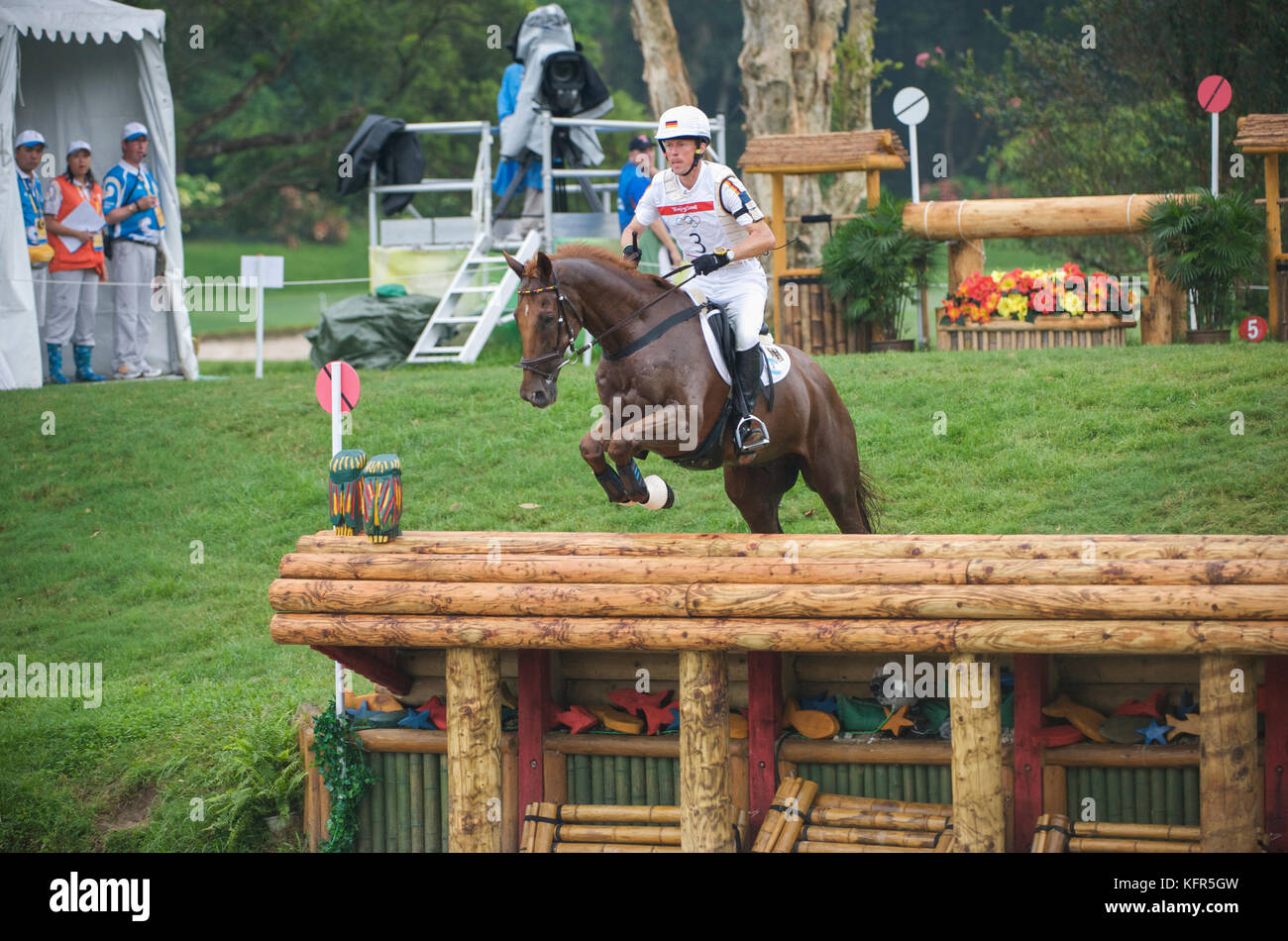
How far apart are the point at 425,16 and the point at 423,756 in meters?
23.5

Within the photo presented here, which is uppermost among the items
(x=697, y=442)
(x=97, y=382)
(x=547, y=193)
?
(x=547, y=193)

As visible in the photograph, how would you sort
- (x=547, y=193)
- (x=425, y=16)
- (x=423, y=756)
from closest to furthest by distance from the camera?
1. (x=423, y=756)
2. (x=547, y=193)
3. (x=425, y=16)

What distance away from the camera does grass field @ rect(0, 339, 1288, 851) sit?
6797 mm

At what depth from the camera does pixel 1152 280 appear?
11.9 meters

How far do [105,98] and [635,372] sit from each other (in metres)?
9.19

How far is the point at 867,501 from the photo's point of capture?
735cm

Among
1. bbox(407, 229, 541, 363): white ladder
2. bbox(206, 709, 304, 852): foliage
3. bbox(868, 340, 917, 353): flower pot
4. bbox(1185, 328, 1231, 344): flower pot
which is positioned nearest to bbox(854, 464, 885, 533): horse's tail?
bbox(206, 709, 304, 852): foliage

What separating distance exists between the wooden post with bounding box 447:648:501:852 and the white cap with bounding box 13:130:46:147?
8334 millimetres

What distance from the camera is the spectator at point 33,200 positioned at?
38.2 ft

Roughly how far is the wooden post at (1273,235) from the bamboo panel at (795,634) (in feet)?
25.0

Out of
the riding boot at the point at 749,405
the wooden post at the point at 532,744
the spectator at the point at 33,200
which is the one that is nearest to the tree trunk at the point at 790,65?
the spectator at the point at 33,200

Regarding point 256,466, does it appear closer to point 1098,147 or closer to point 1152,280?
point 1152,280

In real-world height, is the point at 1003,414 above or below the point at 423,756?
above

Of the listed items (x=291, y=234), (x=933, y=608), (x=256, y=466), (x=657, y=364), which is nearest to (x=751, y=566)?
(x=933, y=608)
